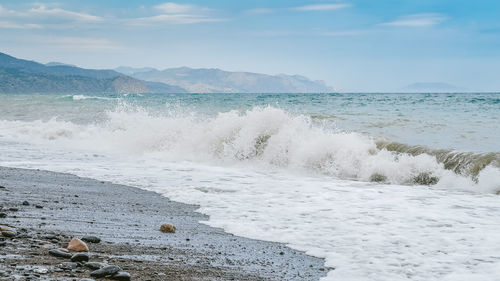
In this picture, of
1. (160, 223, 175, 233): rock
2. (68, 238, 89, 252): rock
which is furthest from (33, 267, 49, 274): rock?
(160, 223, 175, 233): rock

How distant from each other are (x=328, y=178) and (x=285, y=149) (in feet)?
8.95

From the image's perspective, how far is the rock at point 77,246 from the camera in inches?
145

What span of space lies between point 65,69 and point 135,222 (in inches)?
6525

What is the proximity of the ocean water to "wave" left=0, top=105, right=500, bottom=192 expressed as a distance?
3cm

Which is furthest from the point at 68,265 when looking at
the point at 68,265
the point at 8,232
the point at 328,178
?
the point at 328,178

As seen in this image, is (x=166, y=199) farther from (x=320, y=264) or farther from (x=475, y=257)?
(x=475, y=257)

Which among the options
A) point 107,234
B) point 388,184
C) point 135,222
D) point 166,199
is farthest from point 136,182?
point 388,184

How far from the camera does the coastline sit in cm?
346

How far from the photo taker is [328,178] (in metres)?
9.44

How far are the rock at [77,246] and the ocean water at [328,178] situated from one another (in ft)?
5.45

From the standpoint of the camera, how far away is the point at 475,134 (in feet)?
48.1

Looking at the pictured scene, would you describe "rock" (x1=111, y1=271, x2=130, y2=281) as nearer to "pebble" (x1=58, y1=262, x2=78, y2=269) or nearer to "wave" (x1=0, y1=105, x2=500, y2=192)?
"pebble" (x1=58, y1=262, x2=78, y2=269)

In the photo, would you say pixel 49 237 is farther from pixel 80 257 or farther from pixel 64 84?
pixel 64 84

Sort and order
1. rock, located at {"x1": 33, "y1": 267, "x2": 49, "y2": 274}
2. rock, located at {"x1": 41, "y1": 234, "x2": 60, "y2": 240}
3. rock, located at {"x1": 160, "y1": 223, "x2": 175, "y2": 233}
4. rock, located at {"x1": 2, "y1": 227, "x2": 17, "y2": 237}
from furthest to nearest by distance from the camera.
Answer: rock, located at {"x1": 160, "y1": 223, "x2": 175, "y2": 233}
rock, located at {"x1": 41, "y1": 234, "x2": 60, "y2": 240}
rock, located at {"x1": 2, "y1": 227, "x2": 17, "y2": 237}
rock, located at {"x1": 33, "y1": 267, "x2": 49, "y2": 274}
